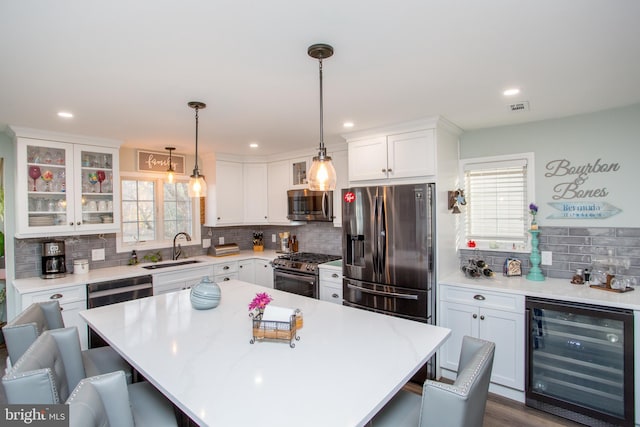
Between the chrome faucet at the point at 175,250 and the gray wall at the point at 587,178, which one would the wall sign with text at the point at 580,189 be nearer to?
the gray wall at the point at 587,178

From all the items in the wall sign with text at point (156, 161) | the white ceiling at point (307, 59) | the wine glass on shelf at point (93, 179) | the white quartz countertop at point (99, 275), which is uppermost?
the white ceiling at point (307, 59)

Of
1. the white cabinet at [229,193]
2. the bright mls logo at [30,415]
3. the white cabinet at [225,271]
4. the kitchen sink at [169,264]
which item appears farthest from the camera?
the white cabinet at [229,193]

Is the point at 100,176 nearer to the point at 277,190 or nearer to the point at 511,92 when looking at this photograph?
the point at 277,190

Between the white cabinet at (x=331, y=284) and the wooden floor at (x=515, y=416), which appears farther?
the white cabinet at (x=331, y=284)

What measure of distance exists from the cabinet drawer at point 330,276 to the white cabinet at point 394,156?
3.43 feet

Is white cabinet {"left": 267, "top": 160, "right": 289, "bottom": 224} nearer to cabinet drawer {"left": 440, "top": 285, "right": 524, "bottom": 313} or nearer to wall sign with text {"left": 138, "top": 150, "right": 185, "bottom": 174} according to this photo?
wall sign with text {"left": 138, "top": 150, "right": 185, "bottom": 174}

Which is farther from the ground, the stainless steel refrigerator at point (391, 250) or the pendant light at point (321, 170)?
the pendant light at point (321, 170)

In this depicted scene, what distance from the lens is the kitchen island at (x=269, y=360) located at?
1.18 metres

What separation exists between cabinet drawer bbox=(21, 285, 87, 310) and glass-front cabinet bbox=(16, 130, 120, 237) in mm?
595

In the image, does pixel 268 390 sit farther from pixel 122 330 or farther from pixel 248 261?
pixel 248 261

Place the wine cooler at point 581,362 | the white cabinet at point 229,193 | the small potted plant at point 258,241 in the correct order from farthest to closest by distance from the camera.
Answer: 1. the small potted plant at point 258,241
2. the white cabinet at point 229,193
3. the wine cooler at point 581,362

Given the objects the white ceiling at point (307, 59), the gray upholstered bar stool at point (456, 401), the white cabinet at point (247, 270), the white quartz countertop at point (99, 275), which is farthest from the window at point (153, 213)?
the gray upholstered bar stool at point (456, 401)

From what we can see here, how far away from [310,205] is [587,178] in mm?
2791

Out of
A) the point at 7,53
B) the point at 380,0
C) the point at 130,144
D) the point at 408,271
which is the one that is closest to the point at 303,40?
the point at 380,0
